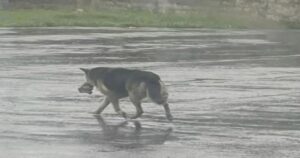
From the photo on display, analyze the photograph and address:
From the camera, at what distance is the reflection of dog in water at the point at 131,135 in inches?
411

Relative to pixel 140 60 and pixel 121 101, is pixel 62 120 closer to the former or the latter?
pixel 121 101

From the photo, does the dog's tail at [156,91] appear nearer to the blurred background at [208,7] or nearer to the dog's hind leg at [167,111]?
the dog's hind leg at [167,111]

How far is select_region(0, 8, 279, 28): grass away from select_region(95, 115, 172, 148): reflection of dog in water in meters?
22.7

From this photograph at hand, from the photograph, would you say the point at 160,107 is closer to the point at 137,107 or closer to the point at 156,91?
the point at 137,107

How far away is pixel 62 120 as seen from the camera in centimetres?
1197

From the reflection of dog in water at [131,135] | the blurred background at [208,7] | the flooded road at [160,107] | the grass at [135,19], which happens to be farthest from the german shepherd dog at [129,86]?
the blurred background at [208,7]

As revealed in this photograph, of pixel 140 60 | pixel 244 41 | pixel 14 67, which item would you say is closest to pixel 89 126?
pixel 14 67

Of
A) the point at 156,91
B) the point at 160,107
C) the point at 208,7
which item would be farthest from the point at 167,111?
the point at 208,7

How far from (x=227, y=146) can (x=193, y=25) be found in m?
25.6

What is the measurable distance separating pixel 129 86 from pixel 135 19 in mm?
25200

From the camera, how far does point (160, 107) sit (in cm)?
1335

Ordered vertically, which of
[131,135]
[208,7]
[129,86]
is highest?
[129,86]

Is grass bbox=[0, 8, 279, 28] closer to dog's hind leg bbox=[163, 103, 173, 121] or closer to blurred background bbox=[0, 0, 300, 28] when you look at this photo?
blurred background bbox=[0, 0, 300, 28]

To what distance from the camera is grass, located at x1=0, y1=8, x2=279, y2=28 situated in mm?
35375
